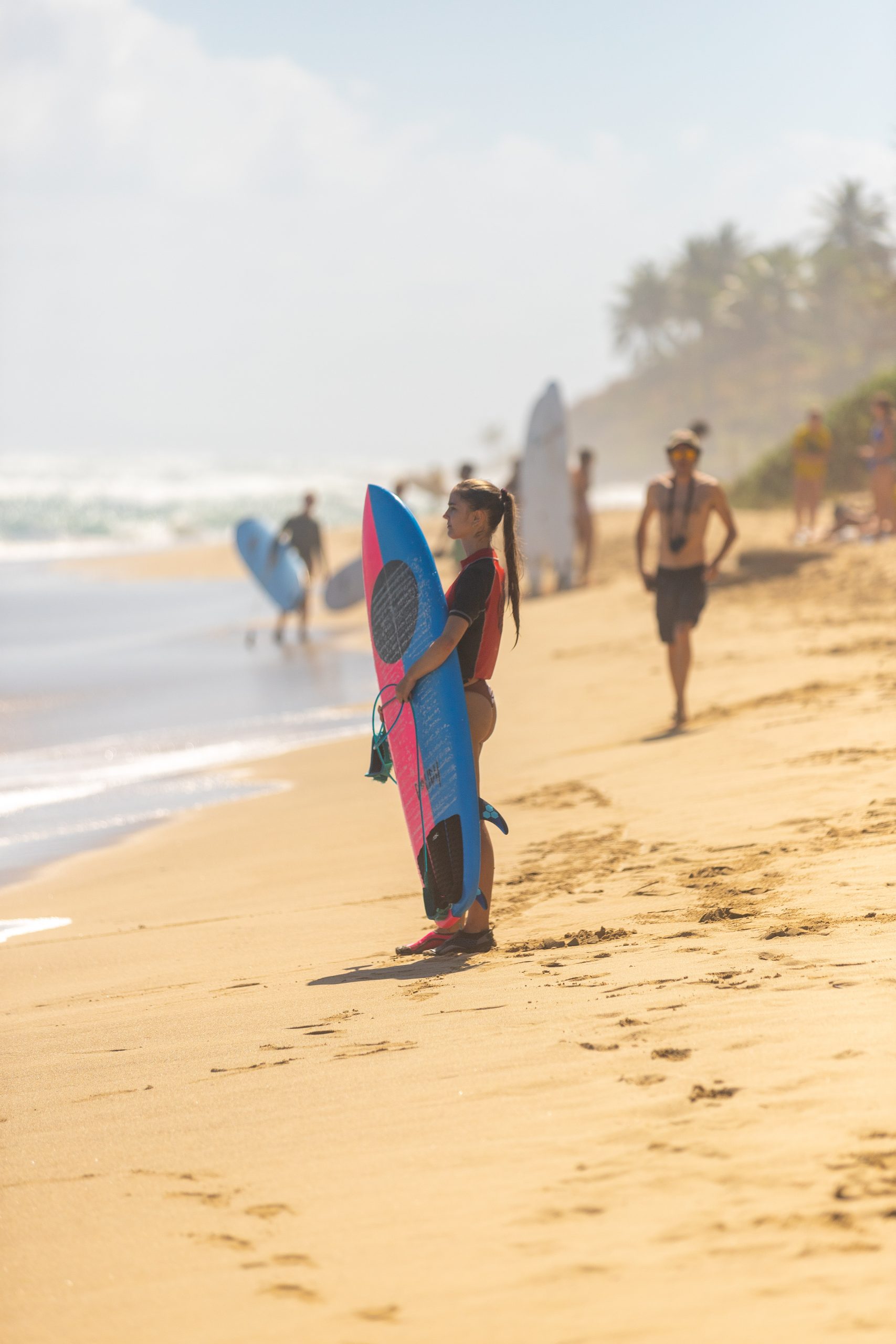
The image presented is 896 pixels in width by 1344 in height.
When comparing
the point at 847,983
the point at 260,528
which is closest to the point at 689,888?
the point at 847,983

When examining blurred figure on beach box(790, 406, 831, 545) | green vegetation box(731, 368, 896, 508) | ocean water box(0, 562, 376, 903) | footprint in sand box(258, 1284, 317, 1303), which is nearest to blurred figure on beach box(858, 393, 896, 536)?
blurred figure on beach box(790, 406, 831, 545)

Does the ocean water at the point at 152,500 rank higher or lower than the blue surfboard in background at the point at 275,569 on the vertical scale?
higher

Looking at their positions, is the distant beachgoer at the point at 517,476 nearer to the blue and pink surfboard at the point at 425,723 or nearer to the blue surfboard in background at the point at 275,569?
the blue surfboard in background at the point at 275,569

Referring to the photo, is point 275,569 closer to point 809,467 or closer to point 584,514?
point 584,514

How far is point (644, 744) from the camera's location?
7.54m

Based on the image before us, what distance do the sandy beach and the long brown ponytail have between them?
113 cm

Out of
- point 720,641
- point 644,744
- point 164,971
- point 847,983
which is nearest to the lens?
point 847,983

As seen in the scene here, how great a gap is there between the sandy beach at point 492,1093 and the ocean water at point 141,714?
167 cm

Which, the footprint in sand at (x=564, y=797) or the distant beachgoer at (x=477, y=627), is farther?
the footprint in sand at (x=564, y=797)

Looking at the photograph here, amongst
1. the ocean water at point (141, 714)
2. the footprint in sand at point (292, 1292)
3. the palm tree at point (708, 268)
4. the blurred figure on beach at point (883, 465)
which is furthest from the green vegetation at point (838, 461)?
the palm tree at point (708, 268)

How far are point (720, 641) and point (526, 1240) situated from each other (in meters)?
9.37

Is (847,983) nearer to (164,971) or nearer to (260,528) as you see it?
(164,971)

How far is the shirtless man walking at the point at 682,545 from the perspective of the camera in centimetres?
748

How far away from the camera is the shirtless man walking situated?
24.5 ft
